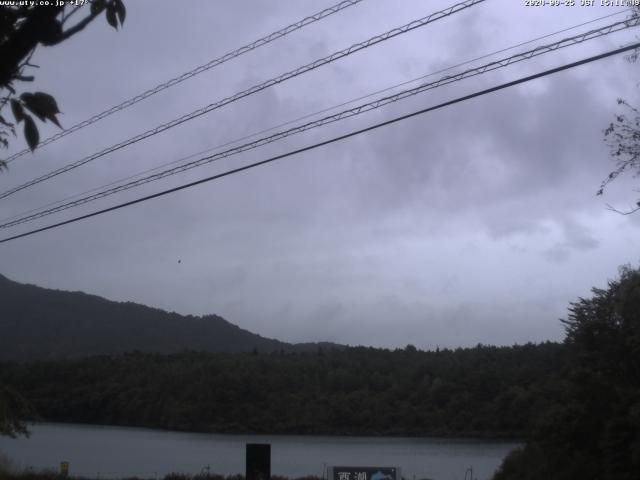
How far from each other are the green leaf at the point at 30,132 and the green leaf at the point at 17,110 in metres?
0.02

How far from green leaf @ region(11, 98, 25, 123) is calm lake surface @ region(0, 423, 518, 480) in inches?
993

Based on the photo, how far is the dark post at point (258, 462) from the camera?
17562 millimetres

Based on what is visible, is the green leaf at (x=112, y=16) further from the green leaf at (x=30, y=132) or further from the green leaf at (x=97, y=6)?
the green leaf at (x=30, y=132)

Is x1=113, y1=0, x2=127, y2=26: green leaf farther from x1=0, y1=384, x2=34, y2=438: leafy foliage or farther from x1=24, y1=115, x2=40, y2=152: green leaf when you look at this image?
x1=0, y1=384, x2=34, y2=438: leafy foliage

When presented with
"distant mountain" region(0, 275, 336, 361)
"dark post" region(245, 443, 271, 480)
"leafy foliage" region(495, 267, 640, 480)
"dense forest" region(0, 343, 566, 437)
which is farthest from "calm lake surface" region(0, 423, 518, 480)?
"distant mountain" region(0, 275, 336, 361)

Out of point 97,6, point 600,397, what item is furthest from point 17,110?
point 600,397

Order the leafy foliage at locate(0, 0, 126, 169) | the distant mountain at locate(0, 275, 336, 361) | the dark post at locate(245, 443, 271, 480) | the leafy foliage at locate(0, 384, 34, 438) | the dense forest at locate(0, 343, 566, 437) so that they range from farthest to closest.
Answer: the distant mountain at locate(0, 275, 336, 361) → the dense forest at locate(0, 343, 566, 437) → the leafy foliage at locate(0, 384, 34, 438) → the dark post at locate(245, 443, 271, 480) → the leafy foliage at locate(0, 0, 126, 169)

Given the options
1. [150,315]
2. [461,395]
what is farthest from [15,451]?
[150,315]

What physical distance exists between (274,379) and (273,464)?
1364 cm

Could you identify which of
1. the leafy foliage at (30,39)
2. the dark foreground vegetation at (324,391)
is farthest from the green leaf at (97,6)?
the dark foreground vegetation at (324,391)

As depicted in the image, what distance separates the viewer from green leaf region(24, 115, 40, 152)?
3836mm

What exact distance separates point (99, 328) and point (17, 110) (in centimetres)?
9217

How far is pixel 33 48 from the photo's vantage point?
11.6 ft

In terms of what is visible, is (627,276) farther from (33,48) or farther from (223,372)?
(223,372)
